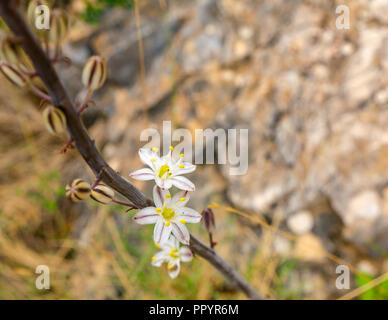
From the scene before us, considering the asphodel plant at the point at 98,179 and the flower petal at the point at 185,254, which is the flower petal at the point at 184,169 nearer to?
the asphodel plant at the point at 98,179

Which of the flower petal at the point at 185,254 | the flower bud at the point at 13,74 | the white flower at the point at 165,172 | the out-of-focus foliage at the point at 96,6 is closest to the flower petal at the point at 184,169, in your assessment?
the white flower at the point at 165,172

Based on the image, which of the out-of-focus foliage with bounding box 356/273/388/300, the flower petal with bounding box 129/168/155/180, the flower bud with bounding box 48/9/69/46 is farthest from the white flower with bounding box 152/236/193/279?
the out-of-focus foliage with bounding box 356/273/388/300

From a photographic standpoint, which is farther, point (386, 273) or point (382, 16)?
point (382, 16)

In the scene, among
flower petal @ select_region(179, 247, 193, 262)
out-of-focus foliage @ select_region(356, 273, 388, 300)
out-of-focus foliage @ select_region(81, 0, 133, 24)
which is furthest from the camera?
out-of-focus foliage @ select_region(81, 0, 133, 24)

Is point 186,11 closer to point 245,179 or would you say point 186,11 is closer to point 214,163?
point 214,163

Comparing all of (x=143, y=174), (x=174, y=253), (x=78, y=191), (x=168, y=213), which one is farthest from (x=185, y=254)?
(x=78, y=191)

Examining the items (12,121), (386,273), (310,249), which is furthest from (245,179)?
(12,121)

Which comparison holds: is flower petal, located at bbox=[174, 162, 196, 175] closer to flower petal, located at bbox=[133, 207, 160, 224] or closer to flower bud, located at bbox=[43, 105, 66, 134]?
flower petal, located at bbox=[133, 207, 160, 224]
